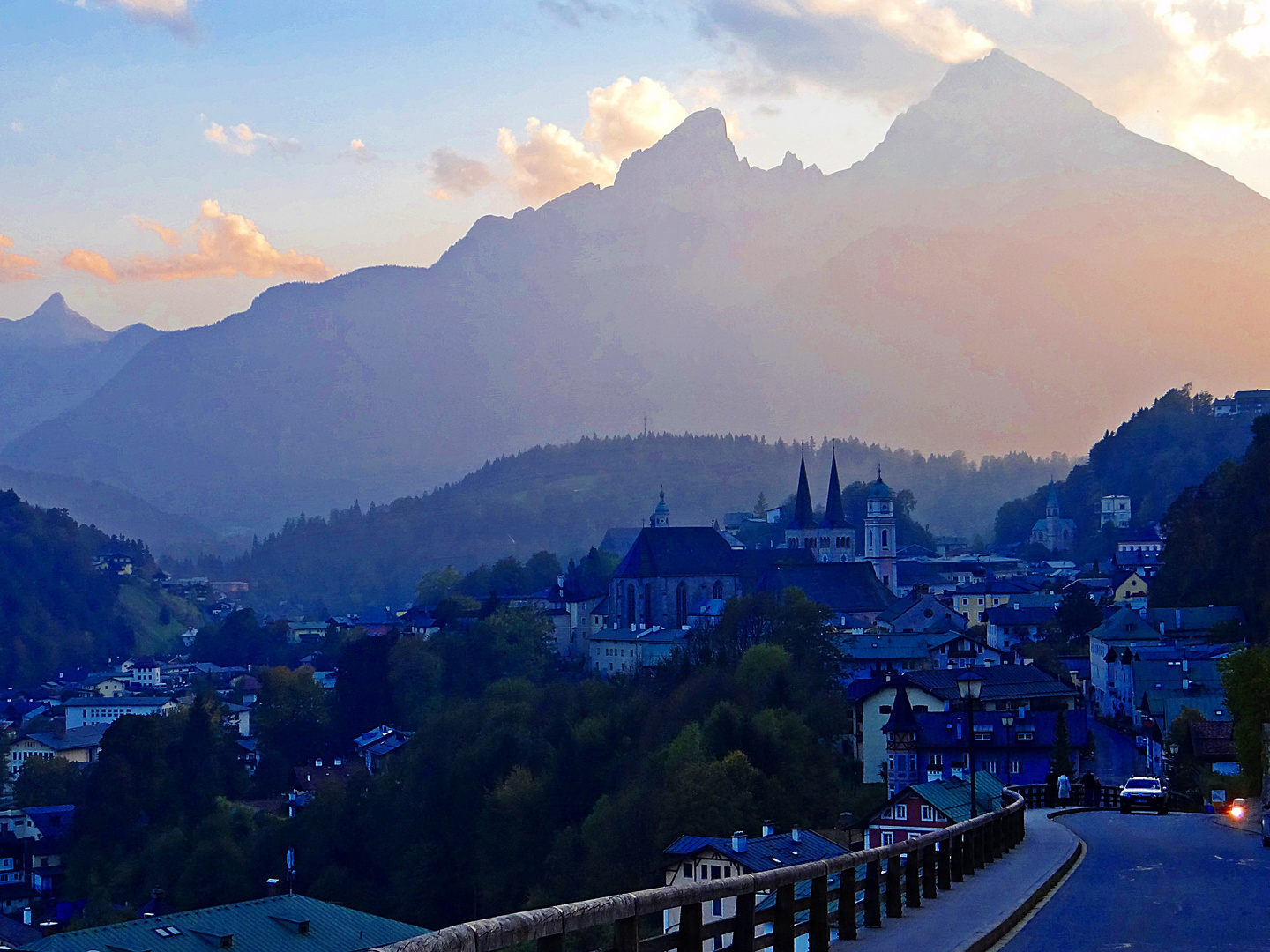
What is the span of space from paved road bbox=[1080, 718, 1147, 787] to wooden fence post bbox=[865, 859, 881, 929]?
157 ft

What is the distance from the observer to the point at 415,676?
393 feet

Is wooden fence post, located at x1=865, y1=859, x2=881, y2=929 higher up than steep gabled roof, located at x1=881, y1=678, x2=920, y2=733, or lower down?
higher up

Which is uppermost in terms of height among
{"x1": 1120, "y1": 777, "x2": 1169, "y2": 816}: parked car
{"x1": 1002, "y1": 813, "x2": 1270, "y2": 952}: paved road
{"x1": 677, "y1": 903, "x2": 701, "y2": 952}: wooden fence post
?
{"x1": 677, "y1": 903, "x2": 701, "y2": 952}: wooden fence post

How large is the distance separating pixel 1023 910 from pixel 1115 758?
56.0m

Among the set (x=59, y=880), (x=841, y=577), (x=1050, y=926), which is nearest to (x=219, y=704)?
(x=59, y=880)

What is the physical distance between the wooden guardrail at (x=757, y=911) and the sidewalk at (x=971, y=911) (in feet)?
0.56

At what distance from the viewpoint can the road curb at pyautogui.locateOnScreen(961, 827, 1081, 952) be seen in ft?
39.5

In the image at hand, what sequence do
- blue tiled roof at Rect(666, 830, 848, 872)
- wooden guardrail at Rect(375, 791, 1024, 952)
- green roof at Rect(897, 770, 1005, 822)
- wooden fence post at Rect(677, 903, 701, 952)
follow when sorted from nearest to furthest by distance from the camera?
1. wooden guardrail at Rect(375, 791, 1024, 952)
2. wooden fence post at Rect(677, 903, 701, 952)
3. green roof at Rect(897, 770, 1005, 822)
4. blue tiled roof at Rect(666, 830, 848, 872)

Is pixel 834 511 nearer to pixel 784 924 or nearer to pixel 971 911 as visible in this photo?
pixel 971 911

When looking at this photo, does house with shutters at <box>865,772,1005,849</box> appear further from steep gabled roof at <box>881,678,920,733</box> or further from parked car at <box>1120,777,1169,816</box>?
steep gabled roof at <box>881,678,920,733</box>

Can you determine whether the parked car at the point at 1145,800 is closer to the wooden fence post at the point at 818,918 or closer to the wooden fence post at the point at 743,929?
the wooden fence post at the point at 818,918

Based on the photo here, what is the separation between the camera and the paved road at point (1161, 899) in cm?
1227

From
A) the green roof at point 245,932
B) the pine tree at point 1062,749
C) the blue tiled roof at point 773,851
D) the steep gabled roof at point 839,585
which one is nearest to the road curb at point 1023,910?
the blue tiled roof at point 773,851

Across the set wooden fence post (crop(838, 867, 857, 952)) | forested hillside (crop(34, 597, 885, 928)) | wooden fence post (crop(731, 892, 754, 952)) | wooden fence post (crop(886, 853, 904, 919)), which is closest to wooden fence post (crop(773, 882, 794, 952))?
wooden fence post (crop(731, 892, 754, 952))
